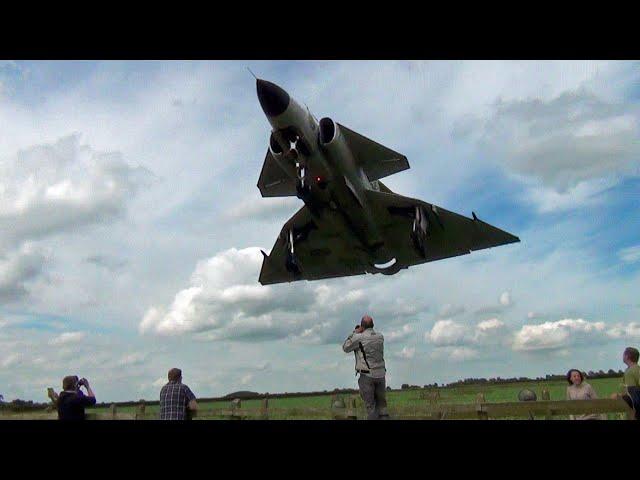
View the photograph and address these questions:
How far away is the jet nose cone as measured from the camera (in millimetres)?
16688

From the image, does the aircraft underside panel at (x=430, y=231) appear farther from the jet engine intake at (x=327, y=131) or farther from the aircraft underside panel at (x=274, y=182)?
the aircraft underside panel at (x=274, y=182)

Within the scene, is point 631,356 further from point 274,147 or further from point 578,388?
point 274,147

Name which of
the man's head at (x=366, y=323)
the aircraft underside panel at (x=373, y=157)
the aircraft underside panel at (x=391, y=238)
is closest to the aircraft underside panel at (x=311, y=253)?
the aircraft underside panel at (x=391, y=238)

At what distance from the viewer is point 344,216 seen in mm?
19969

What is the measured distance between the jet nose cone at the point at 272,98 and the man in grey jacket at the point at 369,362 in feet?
33.4

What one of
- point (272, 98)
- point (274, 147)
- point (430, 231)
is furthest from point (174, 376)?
point (430, 231)

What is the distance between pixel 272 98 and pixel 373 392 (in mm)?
11116

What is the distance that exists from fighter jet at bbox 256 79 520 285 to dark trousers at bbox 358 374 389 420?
35.2 feet

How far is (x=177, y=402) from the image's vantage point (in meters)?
6.59

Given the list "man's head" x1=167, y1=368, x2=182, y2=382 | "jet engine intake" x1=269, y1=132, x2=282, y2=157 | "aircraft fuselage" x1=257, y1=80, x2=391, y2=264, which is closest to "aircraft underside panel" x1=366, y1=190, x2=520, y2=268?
"aircraft fuselage" x1=257, y1=80, x2=391, y2=264

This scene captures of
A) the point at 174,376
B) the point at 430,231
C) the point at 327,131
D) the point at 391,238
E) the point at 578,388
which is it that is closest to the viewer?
the point at 174,376
